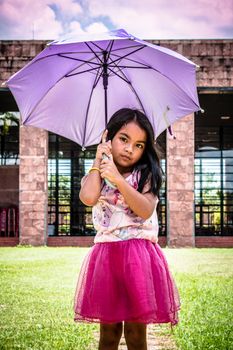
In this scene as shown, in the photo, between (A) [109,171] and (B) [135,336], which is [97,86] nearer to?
(A) [109,171]

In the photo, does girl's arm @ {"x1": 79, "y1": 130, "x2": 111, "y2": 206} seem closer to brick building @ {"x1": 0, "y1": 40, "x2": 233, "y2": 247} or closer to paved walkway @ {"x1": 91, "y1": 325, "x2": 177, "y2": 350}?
paved walkway @ {"x1": 91, "y1": 325, "x2": 177, "y2": 350}

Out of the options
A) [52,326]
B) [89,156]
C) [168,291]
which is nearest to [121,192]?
[168,291]

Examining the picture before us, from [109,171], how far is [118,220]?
0.95 ft

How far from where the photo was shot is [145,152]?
3.41m

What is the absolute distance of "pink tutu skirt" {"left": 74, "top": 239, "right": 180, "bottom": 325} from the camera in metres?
3.08

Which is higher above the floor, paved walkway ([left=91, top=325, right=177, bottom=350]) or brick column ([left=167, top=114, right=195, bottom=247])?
brick column ([left=167, top=114, right=195, bottom=247])

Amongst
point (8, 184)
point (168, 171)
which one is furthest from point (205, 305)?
point (8, 184)

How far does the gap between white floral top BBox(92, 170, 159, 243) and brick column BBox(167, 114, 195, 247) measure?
15.2 metres

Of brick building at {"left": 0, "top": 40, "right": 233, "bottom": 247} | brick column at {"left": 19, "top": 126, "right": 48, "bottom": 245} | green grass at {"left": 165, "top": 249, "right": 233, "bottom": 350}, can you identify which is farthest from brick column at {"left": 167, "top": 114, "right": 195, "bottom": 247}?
green grass at {"left": 165, "top": 249, "right": 233, "bottom": 350}

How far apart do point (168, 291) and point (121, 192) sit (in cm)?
59

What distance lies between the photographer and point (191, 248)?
59.7ft

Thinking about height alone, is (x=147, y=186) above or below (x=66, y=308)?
above

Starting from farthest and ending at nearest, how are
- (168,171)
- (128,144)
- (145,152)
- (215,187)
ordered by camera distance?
(215,187), (168,171), (145,152), (128,144)

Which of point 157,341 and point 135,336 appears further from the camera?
point 157,341
